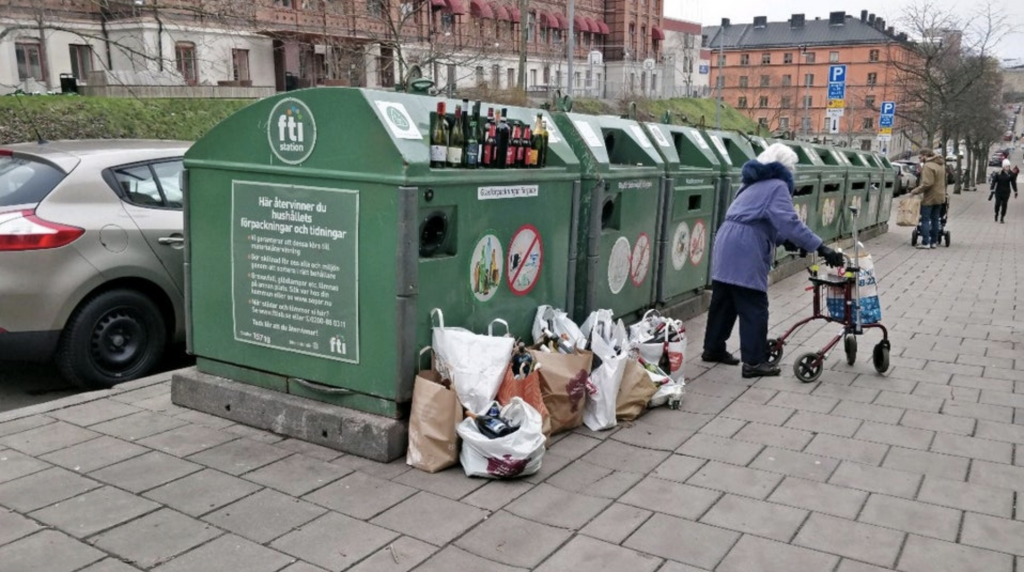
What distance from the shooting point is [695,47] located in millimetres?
81750

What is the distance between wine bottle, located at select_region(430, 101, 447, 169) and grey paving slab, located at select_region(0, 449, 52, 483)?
235 centimetres

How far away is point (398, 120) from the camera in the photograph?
4.01 m

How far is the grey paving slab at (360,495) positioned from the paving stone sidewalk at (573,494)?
1 cm

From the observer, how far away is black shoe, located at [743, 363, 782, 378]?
18.9 feet

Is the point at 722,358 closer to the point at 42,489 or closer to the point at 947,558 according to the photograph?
the point at 947,558

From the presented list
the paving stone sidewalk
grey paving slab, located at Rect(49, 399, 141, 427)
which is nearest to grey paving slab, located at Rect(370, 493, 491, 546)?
the paving stone sidewalk

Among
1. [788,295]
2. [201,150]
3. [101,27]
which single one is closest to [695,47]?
[101,27]

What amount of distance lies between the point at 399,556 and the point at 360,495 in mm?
589

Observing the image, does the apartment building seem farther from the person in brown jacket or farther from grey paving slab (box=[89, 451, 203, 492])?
grey paving slab (box=[89, 451, 203, 492])

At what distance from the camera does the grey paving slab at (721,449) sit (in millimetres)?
4234

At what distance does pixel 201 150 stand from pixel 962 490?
13.9 ft

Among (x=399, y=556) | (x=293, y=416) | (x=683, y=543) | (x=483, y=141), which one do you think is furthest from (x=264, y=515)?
(x=483, y=141)

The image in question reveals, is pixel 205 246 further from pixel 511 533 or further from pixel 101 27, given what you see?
pixel 101 27

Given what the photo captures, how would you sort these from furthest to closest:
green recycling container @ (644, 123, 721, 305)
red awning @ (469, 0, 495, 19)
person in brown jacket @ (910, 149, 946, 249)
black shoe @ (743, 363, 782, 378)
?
1. red awning @ (469, 0, 495, 19)
2. person in brown jacket @ (910, 149, 946, 249)
3. green recycling container @ (644, 123, 721, 305)
4. black shoe @ (743, 363, 782, 378)
